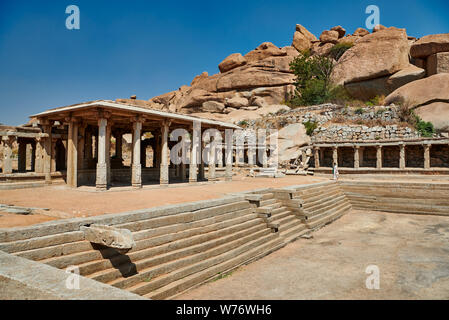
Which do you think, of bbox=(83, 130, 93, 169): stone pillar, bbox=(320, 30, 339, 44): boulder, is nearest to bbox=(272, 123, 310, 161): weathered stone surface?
bbox=(83, 130, 93, 169): stone pillar

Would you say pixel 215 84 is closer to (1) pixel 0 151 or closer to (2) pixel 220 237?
(1) pixel 0 151

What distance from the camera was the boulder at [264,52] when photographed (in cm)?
4462

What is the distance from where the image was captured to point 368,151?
21.5 metres

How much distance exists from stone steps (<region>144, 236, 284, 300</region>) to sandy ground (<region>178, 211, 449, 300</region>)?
13 centimetres

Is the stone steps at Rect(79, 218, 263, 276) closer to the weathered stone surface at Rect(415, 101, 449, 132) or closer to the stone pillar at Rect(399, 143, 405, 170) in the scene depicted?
the stone pillar at Rect(399, 143, 405, 170)

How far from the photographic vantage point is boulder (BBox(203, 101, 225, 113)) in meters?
40.9

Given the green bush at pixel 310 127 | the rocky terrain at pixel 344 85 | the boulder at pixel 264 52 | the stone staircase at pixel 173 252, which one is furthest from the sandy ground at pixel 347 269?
the boulder at pixel 264 52

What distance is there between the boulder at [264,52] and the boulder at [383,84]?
617 inches

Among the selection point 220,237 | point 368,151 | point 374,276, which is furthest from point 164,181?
point 368,151

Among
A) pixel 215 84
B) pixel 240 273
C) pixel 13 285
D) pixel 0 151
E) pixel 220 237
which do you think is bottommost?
pixel 240 273

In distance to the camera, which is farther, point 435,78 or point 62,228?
point 435,78

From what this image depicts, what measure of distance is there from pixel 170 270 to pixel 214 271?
1.02 metres
